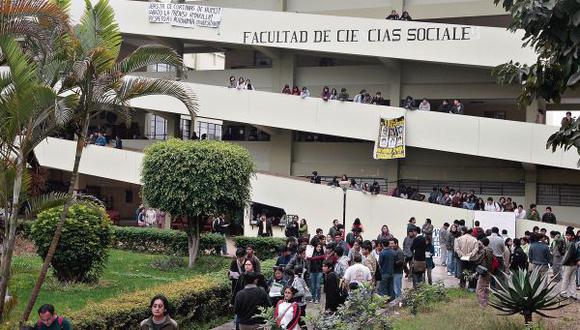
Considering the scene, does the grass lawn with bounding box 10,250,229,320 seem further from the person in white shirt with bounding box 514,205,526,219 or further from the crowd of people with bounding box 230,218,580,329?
the person in white shirt with bounding box 514,205,526,219

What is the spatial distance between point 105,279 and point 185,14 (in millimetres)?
17370

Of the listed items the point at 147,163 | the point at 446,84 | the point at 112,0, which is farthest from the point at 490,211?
the point at 112,0

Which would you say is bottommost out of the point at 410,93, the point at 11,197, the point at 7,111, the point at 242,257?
the point at 242,257

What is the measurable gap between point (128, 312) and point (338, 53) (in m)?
20.1

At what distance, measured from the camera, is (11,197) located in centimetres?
1161

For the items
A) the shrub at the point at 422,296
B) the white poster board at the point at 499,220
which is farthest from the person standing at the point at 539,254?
the white poster board at the point at 499,220

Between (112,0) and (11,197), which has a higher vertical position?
(112,0)

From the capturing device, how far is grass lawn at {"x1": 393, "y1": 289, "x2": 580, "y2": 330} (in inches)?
496

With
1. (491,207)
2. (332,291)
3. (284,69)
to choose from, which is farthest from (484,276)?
(284,69)

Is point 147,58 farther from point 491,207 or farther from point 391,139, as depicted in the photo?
point 391,139

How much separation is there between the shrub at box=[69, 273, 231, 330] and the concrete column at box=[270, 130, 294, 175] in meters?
18.2

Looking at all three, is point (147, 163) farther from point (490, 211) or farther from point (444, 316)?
point (490, 211)

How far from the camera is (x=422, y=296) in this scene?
47.8 ft

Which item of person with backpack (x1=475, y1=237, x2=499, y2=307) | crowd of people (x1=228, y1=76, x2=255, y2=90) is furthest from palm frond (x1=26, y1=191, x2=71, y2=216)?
crowd of people (x1=228, y1=76, x2=255, y2=90)
